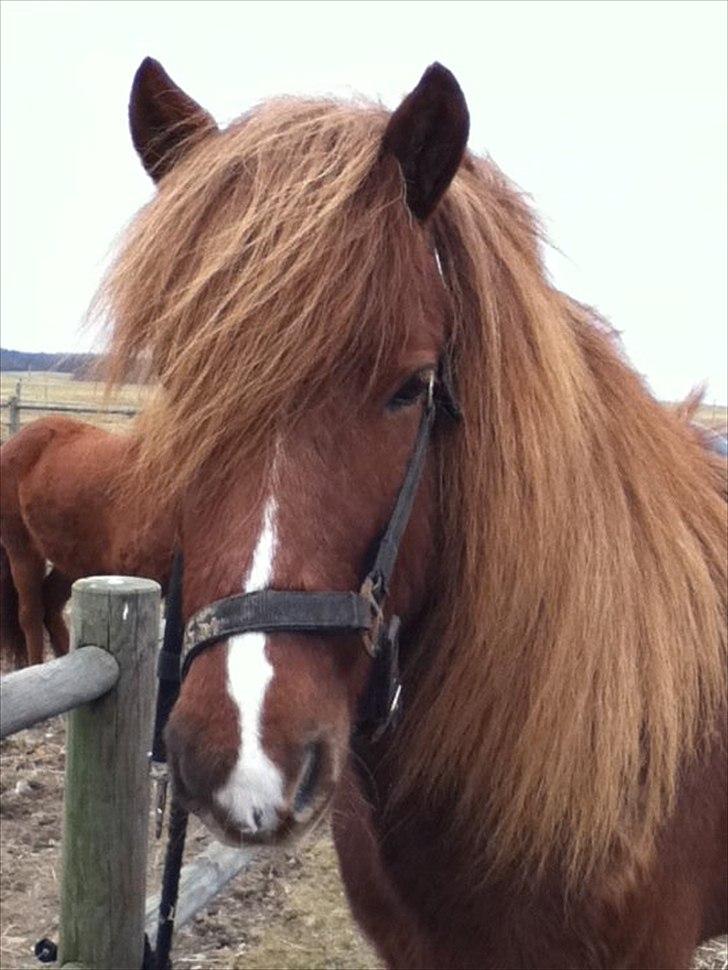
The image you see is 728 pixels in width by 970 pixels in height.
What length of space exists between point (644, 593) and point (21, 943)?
2.63 metres

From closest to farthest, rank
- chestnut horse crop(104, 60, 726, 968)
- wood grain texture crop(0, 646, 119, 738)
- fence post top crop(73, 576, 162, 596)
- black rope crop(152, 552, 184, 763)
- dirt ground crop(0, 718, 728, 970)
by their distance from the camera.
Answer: chestnut horse crop(104, 60, 726, 968) < black rope crop(152, 552, 184, 763) < wood grain texture crop(0, 646, 119, 738) < fence post top crop(73, 576, 162, 596) < dirt ground crop(0, 718, 728, 970)

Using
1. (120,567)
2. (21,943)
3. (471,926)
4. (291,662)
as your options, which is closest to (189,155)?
(291,662)

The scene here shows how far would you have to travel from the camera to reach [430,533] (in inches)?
60.5

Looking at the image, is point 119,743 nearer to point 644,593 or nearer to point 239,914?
point 644,593

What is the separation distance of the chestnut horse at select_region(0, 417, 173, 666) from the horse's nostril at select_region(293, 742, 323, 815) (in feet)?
13.7

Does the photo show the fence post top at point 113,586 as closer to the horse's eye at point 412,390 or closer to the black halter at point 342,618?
the black halter at point 342,618

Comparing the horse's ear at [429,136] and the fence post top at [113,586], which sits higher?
the horse's ear at [429,136]

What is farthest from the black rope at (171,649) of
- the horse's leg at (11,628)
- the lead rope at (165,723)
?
the horse's leg at (11,628)

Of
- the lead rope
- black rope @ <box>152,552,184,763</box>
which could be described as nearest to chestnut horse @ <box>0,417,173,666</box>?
the lead rope

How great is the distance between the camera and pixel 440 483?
1.55 meters

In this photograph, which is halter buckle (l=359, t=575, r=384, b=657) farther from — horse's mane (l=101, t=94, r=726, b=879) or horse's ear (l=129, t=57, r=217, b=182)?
horse's ear (l=129, t=57, r=217, b=182)

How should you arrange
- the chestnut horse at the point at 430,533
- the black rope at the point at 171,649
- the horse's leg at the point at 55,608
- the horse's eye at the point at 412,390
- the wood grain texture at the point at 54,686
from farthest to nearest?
the horse's leg at the point at 55,608
the wood grain texture at the point at 54,686
the black rope at the point at 171,649
the horse's eye at the point at 412,390
the chestnut horse at the point at 430,533

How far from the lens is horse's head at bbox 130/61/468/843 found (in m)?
1.22

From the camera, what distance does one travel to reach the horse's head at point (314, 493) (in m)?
1.22
